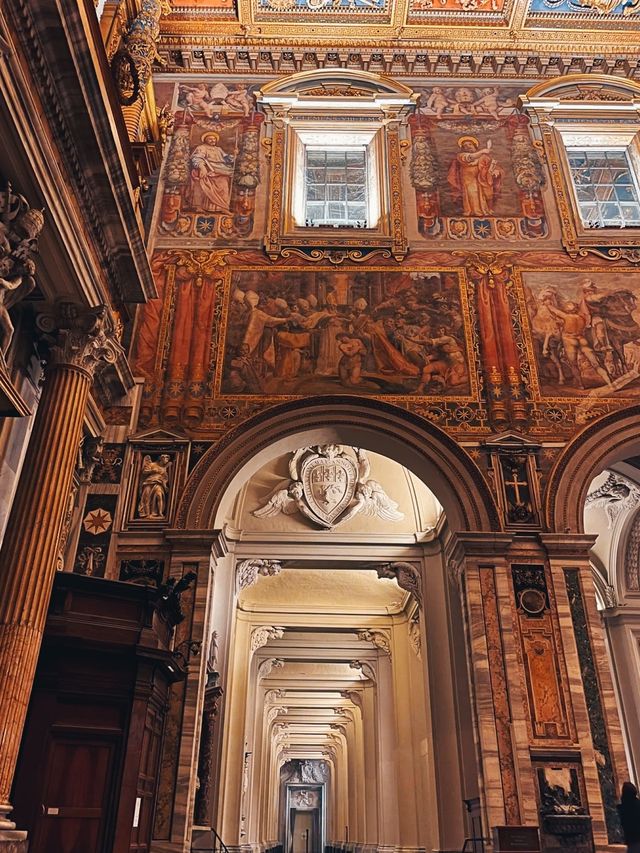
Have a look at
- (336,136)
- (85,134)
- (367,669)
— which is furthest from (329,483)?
(85,134)

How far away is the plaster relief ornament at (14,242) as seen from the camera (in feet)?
19.6

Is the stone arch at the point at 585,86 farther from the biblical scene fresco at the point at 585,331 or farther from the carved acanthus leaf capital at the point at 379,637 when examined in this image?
the carved acanthus leaf capital at the point at 379,637

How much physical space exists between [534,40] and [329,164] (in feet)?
14.6

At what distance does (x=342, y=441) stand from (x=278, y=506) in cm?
316

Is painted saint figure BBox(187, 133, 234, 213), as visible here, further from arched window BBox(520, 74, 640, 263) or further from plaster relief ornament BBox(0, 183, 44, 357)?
plaster relief ornament BBox(0, 183, 44, 357)

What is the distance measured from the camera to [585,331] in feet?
35.3

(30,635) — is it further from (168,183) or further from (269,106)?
(269,106)

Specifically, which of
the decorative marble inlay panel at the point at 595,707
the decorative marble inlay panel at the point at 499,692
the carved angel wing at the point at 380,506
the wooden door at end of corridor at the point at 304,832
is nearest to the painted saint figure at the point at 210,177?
the carved angel wing at the point at 380,506

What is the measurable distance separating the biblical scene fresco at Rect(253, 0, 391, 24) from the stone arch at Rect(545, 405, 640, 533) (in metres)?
8.78

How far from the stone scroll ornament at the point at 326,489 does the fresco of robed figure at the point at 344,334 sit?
2.75m

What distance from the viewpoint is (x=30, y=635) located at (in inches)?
237

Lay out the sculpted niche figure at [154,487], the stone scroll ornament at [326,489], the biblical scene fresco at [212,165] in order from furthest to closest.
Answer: the stone scroll ornament at [326,489], the biblical scene fresco at [212,165], the sculpted niche figure at [154,487]

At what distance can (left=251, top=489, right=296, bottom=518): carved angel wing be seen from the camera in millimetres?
13023

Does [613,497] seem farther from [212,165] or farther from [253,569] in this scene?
[212,165]
